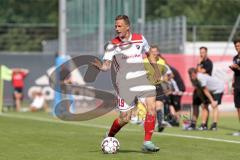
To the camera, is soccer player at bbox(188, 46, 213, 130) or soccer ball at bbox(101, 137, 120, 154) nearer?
soccer ball at bbox(101, 137, 120, 154)

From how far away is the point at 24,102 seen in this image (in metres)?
34.7

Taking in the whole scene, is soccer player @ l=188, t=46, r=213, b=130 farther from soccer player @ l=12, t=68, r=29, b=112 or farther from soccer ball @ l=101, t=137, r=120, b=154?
soccer player @ l=12, t=68, r=29, b=112

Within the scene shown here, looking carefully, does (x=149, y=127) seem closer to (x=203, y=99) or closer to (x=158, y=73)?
(x=158, y=73)

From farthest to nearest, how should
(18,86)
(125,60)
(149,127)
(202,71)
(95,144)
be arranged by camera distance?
(18,86)
(202,71)
(95,144)
(125,60)
(149,127)

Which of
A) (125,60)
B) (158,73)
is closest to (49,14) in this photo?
(158,73)

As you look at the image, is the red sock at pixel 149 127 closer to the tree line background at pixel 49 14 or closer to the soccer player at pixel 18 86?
the soccer player at pixel 18 86

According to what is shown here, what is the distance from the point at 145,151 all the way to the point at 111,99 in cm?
1020

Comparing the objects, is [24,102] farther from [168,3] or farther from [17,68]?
[168,3]

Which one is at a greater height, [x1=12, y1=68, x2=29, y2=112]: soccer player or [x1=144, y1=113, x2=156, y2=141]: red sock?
[x1=144, y1=113, x2=156, y2=141]: red sock

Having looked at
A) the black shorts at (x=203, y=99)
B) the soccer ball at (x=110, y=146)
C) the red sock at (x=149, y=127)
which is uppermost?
the red sock at (x=149, y=127)

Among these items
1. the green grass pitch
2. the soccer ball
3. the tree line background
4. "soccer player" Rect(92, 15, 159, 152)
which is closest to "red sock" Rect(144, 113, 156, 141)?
"soccer player" Rect(92, 15, 159, 152)

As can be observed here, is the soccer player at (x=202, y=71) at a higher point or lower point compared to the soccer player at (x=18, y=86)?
higher

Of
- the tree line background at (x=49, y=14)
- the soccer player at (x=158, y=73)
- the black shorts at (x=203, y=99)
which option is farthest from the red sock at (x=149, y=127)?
the tree line background at (x=49, y=14)

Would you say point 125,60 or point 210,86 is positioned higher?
point 125,60
